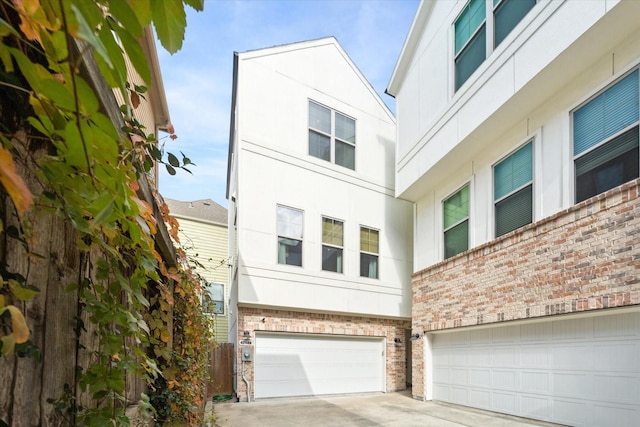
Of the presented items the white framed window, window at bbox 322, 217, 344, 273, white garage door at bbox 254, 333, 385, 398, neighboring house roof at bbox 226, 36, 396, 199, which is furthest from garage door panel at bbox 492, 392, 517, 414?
neighboring house roof at bbox 226, 36, 396, 199

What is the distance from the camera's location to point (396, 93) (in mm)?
11461

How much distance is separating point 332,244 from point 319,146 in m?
2.90

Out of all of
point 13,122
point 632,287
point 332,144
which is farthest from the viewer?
point 332,144

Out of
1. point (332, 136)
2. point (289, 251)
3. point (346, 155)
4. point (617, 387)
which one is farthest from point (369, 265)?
point (617, 387)

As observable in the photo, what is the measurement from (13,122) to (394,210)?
1164 centimetres

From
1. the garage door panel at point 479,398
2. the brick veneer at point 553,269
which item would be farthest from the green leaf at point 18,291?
the garage door panel at point 479,398

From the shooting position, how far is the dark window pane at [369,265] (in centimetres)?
1109

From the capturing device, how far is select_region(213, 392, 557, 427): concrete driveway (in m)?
6.91

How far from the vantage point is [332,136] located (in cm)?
1130

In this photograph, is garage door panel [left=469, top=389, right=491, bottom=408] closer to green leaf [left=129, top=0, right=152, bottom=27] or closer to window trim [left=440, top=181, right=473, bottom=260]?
window trim [left=440, top=181, right=473, bottom=260]

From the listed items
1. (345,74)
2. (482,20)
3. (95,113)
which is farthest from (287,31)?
(95,113)

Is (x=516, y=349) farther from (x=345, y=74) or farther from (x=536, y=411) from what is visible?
(x=345, y=74)

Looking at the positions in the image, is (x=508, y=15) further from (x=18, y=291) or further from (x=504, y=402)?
(x=18, y=291)

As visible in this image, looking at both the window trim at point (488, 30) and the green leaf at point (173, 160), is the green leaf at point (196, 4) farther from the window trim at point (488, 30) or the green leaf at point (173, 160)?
the window trim at point (488, 30)
